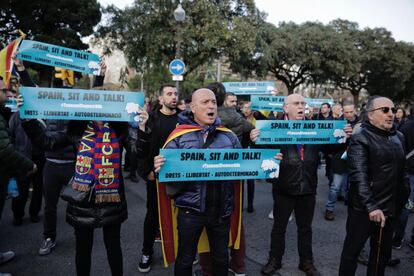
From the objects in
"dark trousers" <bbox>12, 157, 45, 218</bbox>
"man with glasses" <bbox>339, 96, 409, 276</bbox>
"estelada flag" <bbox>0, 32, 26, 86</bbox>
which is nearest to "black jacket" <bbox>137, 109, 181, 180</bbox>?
"estelada flag" <bbox>0, 32, 26, 86</bbox>

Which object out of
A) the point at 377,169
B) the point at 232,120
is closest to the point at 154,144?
the point at 232,120

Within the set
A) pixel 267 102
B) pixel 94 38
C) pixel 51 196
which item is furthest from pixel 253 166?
pixel 94 38

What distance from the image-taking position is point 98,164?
288 cm

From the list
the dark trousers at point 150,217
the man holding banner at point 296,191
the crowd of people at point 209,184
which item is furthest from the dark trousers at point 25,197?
the man holding banner at point 296,191

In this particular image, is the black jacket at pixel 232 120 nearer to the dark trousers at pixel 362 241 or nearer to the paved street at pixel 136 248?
the paved street at pixel 136 248

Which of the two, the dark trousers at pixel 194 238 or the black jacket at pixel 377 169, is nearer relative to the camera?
the dark trousers at pixel 194 238

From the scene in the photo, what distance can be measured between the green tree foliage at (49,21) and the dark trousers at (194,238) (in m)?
24.2

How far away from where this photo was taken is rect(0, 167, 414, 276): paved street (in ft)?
12.7

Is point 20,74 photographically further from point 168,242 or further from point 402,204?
point 402,204

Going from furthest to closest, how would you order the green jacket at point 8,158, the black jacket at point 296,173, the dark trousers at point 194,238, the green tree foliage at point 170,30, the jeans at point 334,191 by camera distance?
the green tree foliage at point 170,30, the jeans at point 334,191, the black jacket at point 296,173, the green jacket at point 8,158, the dark trousers at point 194,238

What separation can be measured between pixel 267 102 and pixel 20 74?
13.7ft

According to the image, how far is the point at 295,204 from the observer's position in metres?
3.78

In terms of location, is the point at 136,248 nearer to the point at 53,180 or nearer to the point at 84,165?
the point at 53,180

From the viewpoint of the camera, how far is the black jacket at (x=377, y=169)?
2984 mm
